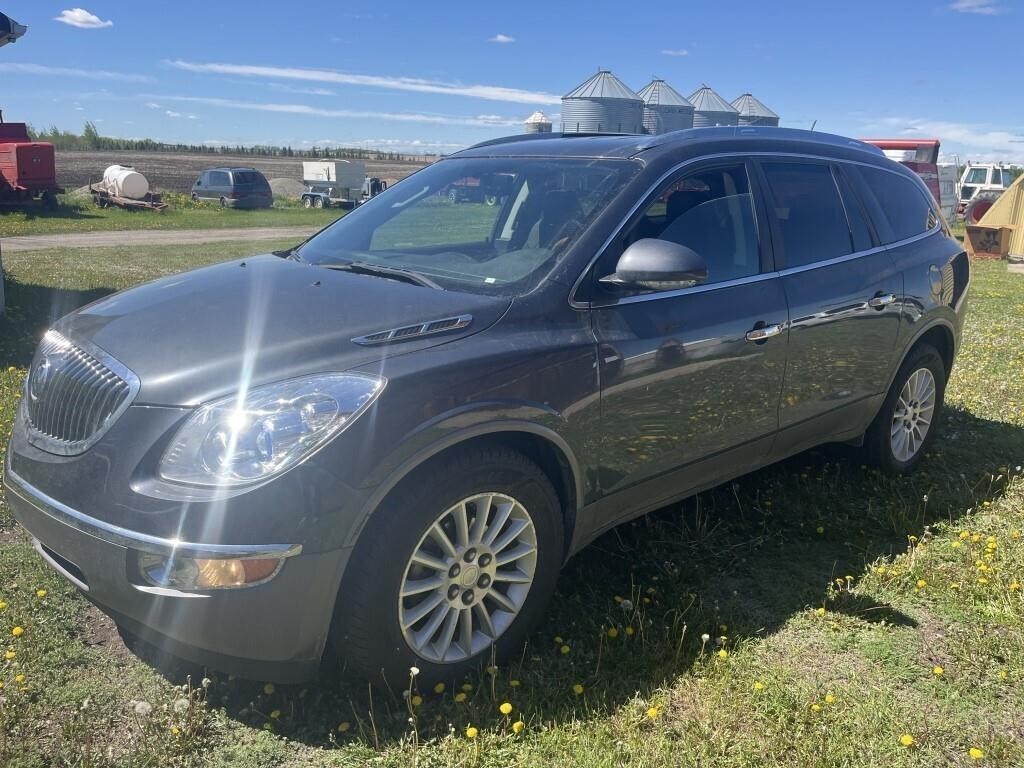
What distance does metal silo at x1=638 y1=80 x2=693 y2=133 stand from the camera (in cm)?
3300

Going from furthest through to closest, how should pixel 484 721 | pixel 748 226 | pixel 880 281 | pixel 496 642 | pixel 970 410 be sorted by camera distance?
pixel 970 410, pixel 880 281, pixel 748 226, pixel 496 642, pixel 484 721

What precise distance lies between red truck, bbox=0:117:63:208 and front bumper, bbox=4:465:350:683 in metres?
26.5

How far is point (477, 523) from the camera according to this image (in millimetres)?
2912

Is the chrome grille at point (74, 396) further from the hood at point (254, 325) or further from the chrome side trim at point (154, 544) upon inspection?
the chrome side trim at point (154, 544)

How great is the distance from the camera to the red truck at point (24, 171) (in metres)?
24.9

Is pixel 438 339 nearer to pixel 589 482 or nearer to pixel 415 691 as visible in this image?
pixel 589 482

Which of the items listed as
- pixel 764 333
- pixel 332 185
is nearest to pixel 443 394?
pixel 764 333

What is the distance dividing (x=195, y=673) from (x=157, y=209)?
97.8ft

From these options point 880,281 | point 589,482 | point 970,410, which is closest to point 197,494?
point 589,482

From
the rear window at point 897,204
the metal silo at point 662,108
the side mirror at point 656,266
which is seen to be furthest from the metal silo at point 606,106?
the side mirror at point 656,266

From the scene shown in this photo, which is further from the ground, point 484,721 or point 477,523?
point 477,523

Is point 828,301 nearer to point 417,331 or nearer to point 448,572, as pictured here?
point 417,331

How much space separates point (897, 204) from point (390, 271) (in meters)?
3.10

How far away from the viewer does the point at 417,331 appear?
9.45 feet
